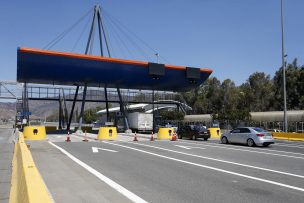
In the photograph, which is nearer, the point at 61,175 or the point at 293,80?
the point at 61,175

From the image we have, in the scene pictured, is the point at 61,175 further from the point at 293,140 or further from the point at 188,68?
Answer: the point at 188,68

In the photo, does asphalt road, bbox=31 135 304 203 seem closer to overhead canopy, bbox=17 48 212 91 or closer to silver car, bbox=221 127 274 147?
silver car, bbox=221 127 274 147

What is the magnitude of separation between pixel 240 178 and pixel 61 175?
17.2 ft

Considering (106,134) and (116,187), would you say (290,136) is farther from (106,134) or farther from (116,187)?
(116,187)

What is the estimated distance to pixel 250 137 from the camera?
969 inches

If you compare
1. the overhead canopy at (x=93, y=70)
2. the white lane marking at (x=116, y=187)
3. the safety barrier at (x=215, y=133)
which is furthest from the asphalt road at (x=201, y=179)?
the overhead canopy at (x=93, y=70)

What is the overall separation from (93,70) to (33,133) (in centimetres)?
1486

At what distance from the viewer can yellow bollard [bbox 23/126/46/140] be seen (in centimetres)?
2852

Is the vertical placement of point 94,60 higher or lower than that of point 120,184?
higher

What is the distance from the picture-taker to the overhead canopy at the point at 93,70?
37719 millimetres

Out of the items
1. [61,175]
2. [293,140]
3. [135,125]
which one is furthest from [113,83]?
[61,175]

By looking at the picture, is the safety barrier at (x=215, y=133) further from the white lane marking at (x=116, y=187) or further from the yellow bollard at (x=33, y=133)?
the white lane marking at (x=116, y=187)

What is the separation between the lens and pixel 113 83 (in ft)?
167

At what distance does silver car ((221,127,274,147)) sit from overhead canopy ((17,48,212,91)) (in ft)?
58.4
